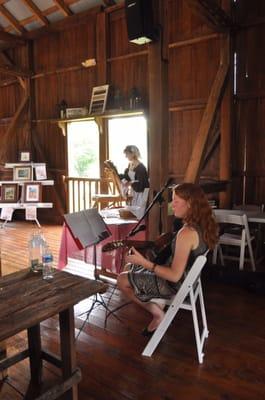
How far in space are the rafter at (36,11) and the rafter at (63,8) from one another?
1.65 ft

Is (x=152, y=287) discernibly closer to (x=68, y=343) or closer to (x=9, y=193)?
(x=68, y=343)

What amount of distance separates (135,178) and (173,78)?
193cm

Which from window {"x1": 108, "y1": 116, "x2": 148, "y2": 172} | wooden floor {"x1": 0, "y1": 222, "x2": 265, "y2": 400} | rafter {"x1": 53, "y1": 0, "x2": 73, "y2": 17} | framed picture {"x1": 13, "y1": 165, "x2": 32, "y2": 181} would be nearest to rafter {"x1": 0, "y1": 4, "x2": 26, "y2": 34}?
rafter {"x1": 53, "y1": 0, "x2": 73, "y2": 17}

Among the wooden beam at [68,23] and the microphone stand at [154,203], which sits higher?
the wooden beam at [68,23]

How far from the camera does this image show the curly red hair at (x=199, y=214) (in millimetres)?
2242

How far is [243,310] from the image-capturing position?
3.03m

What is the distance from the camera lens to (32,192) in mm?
6906

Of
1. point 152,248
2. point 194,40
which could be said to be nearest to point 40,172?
point 194,40

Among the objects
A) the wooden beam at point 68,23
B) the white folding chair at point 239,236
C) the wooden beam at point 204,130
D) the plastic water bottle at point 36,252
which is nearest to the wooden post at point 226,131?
the wooden beam at point 204,130

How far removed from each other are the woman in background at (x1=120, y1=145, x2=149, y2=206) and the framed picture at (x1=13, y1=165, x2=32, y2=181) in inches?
132

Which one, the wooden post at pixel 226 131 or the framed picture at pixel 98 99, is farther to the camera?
the framed picture at pixel 98 99

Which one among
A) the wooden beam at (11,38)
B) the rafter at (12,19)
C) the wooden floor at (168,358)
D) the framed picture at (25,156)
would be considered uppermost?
the rafter at (12,19)

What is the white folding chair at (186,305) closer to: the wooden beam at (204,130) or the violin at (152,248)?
the violin at (152,248)

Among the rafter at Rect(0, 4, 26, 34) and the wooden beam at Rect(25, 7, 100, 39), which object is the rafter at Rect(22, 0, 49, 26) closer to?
the wooden beam at Rect(25, 7, 100, 39)
